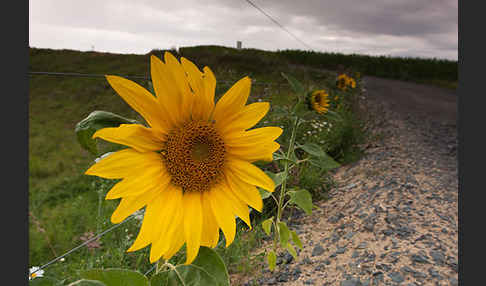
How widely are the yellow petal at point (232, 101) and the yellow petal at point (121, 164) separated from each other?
106mm

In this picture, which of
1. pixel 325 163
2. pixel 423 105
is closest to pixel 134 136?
pixel 325 163

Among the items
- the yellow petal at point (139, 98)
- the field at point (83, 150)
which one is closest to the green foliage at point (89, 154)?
the field at point (83, 150)

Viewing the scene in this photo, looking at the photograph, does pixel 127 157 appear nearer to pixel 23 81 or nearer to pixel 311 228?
pixel 23 81

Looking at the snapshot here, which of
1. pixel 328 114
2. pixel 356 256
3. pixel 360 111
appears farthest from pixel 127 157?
pixel 360 111

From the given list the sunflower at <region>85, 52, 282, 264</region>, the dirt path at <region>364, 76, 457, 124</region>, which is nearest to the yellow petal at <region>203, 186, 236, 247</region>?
the sunflower at <region>85, 52, 282, 264</region>

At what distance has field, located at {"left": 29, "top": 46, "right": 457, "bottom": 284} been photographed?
Answer: 1963 mm

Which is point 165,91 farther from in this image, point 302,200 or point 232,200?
point 302,200

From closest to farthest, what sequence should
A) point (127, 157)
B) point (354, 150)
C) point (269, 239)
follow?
point (127, 157) < point (269, 239) < point (354, 150)

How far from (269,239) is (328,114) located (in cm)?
93

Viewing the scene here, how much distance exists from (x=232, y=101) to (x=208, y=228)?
0.18m

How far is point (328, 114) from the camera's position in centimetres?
108

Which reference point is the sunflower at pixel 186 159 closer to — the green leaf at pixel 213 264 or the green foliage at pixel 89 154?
the green leaf at pixel 213 264

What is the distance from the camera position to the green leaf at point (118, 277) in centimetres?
34

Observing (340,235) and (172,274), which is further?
(340,235)
